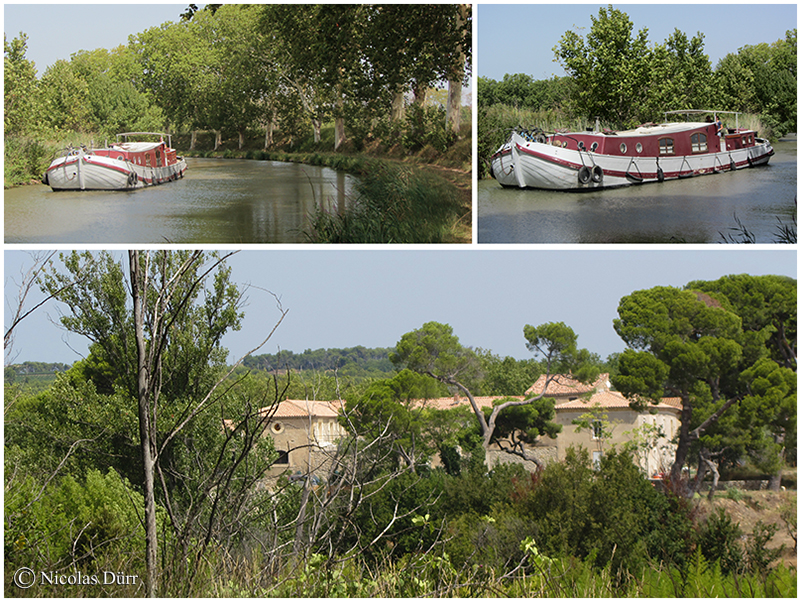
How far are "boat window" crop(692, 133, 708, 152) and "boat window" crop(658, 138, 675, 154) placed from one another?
26 centimetres

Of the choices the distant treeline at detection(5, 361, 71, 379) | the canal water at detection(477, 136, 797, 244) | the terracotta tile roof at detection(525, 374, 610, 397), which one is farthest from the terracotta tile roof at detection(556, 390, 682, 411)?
the canal water at detection(477, 136, 797, 244)

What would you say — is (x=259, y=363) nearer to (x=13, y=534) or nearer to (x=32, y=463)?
(x=13, y=534)

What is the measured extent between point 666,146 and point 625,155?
25.5 inches

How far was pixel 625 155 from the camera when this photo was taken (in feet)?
25.9

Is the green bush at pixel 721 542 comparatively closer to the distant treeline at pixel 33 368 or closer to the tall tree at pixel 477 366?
the tall tree at pixel 477 366

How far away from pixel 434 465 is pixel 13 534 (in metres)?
19.2

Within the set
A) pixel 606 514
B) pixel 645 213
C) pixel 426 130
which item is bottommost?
pixel 606 514

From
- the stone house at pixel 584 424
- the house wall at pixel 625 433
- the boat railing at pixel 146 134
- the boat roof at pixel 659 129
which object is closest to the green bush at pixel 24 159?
the boat railing at pixel 146 134

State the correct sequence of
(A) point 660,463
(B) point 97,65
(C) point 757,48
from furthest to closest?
(A) point 660,463, (C) point 757,48, (B) point 97,65

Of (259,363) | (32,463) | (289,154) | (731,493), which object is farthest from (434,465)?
(259,363)

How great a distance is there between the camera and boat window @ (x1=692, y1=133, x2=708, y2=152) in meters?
7.66

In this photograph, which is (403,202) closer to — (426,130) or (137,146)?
(426,130)

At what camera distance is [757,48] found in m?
7.19

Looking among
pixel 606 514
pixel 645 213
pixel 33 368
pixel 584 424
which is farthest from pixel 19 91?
pixel 584 424
